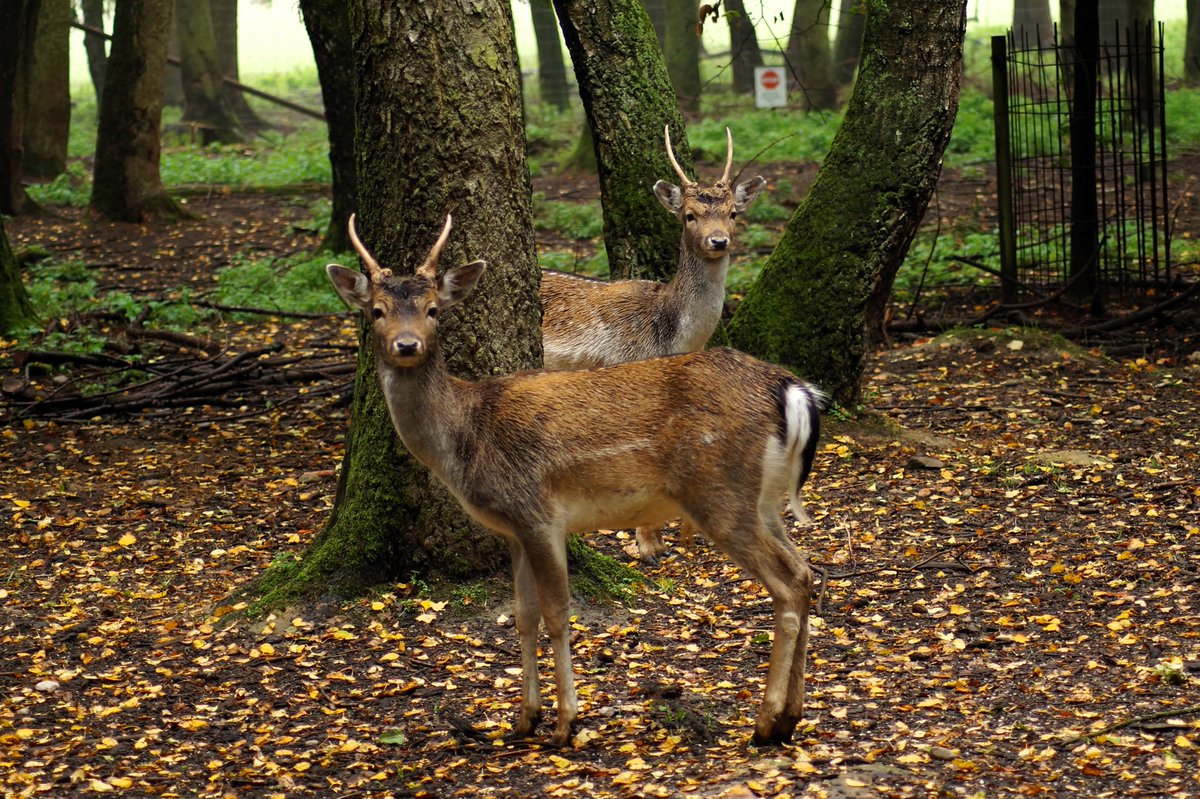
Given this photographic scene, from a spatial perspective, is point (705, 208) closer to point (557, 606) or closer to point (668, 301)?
point (668, 301)

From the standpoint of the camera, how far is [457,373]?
19.9ft

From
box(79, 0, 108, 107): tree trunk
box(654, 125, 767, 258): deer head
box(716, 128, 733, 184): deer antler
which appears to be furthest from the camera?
box(79, 0, 108, 107): tree trunk

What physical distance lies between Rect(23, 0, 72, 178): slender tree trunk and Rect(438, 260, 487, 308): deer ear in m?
13.1

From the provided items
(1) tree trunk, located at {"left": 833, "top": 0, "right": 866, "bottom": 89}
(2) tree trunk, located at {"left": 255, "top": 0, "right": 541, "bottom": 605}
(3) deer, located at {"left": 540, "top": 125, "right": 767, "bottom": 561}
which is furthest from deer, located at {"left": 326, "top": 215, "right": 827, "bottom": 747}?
(1) tree trunk, located at {"left": 833, "top": 0, "right": 866, "bottom": 89}

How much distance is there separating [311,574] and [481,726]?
4.84 feet

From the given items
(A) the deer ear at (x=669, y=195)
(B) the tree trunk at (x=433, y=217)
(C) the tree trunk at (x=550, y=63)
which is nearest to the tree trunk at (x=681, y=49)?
(C) the tree trunk at (x=550, y=63)

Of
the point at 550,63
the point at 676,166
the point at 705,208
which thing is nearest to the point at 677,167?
the point at 676,166

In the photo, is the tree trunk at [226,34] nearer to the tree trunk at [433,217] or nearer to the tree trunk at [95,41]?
the tree trunk at [95,41]

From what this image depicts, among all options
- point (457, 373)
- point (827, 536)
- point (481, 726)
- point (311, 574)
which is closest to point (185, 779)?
point (481, 726)

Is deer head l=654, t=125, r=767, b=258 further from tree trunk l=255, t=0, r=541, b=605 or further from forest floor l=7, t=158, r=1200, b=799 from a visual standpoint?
tree trunk l=255, t=0, r=541, b=605

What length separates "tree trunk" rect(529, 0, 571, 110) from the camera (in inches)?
1019

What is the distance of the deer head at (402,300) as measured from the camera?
4949mm

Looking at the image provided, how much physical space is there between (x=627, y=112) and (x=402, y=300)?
13.3ft

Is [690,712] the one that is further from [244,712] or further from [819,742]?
[244,712]
